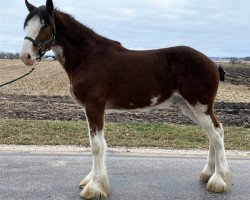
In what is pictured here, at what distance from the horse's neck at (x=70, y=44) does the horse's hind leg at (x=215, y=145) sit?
5.48 feet

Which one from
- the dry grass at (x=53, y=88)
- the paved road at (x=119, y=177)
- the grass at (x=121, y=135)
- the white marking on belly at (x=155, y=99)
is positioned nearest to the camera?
the paved road at (x=119, y=177)

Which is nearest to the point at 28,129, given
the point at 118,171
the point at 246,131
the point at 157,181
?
the point at 118,171

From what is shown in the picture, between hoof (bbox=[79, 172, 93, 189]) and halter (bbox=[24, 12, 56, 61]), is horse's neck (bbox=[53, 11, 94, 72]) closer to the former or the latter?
halter (bbox=[24, 12, 56, 61])

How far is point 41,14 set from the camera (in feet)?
17.2

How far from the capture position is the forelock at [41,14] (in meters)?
5.26

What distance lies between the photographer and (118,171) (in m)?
6.67

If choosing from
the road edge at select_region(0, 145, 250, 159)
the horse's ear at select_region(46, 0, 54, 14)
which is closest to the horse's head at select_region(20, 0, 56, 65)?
the horse's ear at select_region(46, 0, 54, 14)

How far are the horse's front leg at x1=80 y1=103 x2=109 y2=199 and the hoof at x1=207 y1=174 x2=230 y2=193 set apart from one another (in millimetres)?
1424

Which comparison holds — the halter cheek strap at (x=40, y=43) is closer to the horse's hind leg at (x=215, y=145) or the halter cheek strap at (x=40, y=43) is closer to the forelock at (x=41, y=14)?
the forelock at (x=41, y=14)

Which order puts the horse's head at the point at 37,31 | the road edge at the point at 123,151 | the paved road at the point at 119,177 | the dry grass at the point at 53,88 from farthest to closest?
the dry grass at the point at 53,88 → the road edge at the point at 123,151 → the paved road at the point at 119,177 → the horse's head at the point at 37,31

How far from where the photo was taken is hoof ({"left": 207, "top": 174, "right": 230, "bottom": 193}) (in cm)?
577

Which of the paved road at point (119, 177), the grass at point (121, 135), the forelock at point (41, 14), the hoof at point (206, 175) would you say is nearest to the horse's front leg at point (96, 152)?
the paved road at point (119, 177)

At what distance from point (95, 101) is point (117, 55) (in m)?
0.73

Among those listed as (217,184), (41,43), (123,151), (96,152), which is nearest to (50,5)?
(41,43)
